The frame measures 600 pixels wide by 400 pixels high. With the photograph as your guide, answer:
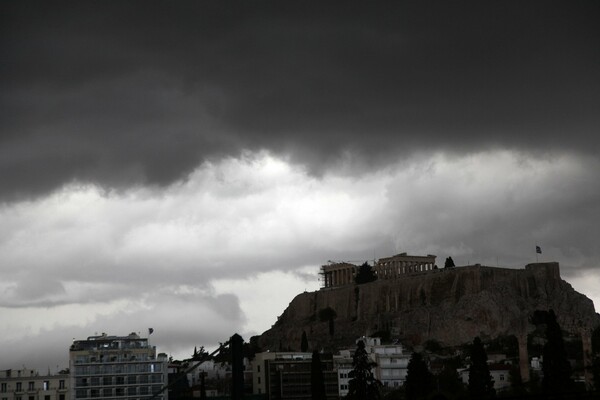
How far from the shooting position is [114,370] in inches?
5561

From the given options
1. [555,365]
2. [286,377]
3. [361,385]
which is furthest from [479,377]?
[286,377]

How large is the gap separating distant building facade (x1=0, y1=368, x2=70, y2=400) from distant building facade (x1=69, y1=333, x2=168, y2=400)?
1615 mm

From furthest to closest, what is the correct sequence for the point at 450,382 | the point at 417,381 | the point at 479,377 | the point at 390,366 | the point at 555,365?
the point at 390,366, the point at 450,382, the point at 417,381, the point at 479,377, the point at 555,365

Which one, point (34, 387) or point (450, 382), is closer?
point (34, 387)

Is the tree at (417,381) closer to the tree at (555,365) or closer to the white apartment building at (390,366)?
the tree at (555,365)

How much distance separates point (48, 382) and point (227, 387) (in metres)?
56.0

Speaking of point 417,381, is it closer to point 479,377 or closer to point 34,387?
point 479,377

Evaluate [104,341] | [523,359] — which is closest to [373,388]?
[523,359]

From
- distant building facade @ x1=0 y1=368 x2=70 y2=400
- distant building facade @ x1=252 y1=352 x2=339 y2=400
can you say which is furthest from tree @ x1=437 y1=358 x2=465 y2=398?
distant building facade @ x1=0 y1=368 x2=70 y2=400

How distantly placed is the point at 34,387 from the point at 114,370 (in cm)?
1011

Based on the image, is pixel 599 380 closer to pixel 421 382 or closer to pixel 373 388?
pixel 421 382

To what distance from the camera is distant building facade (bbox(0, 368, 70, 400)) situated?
136 metres

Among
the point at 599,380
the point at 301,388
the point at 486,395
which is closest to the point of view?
the point at 599,380

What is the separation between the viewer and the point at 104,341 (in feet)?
478
